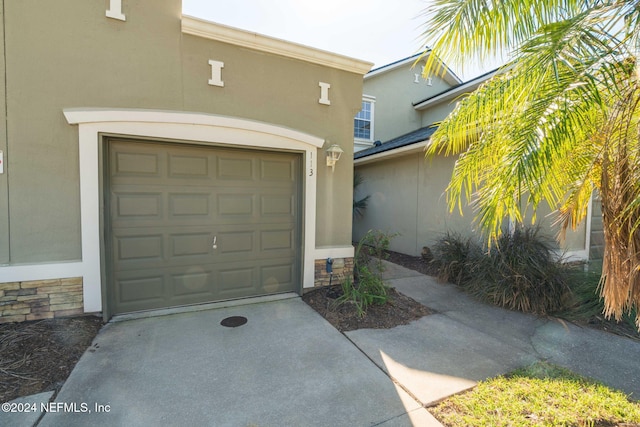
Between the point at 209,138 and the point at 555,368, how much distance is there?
5.31 metres

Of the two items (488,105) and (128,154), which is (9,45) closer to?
(128,154)

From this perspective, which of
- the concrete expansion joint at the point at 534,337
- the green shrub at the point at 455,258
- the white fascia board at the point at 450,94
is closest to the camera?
the concrete expansion joint at the point at 534,337

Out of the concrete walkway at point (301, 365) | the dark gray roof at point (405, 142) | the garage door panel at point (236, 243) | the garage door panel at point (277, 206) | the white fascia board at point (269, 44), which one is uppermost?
the white fascia board at point (269, 44)

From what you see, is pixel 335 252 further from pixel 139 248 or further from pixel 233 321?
pixel 139 248

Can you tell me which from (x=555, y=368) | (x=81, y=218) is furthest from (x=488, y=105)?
(x=81, y=218)

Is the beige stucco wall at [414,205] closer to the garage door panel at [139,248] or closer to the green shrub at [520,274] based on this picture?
the green shrub at [520,274]

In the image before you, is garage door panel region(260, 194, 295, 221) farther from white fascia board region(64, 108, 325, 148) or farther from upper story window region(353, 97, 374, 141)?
upper story window region(353, 97, 374, 141)

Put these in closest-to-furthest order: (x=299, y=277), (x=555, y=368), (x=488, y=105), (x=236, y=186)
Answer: (x=488, y=105) → (x=555, y=368) → (x=236, y=186) → (x=299, y=277)

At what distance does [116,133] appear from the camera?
4043mm

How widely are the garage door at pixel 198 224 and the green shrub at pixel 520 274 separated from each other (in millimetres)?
3453

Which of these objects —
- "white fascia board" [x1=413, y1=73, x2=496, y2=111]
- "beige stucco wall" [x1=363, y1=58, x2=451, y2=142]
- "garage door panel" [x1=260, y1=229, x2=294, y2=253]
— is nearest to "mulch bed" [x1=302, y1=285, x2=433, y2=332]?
"garage door panel" [x1=260, y1=229, x2=294, y2=253]

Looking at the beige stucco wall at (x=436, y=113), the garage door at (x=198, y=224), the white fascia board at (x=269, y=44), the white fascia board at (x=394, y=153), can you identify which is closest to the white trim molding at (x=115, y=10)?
the white fascia board at (x=269, y=44)

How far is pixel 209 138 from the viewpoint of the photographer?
178 inches

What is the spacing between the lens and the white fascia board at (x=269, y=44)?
4316 millimetres
